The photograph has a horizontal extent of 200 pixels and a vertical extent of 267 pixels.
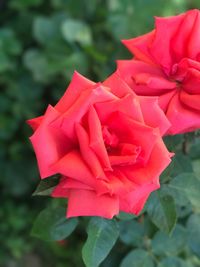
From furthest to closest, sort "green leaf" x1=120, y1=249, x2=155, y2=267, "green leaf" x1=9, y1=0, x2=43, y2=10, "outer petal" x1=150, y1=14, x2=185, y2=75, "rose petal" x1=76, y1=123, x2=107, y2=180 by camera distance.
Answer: "green leaf" x1=9, y1=0, x2=43, y2=10 < "green leaf" x1=120, y1=249, x2=155, y2=267 < "outer petal" x1=150, y1=14, x2=185, y2=75 < "rose petal" x1=76, y1=123, x2=107, y2=180

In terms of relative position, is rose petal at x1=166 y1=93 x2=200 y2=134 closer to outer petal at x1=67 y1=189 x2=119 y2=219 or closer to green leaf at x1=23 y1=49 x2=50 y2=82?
outer petal at x1=67 y1=189 x2=119 y2=219

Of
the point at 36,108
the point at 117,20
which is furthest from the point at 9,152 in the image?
the point at 117,20

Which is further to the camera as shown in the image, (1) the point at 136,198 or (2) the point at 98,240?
(2) the point at 98,240

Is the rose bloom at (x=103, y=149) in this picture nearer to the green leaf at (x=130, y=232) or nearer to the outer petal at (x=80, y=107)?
the outer petal at (x=80, y=107)

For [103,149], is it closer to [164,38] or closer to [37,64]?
[164,38]

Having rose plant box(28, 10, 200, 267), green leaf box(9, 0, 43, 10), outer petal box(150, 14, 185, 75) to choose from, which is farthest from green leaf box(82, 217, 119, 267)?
green leaf box(9, 0, 43, 10)

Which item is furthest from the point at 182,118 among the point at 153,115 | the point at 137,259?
the point at 137,259
